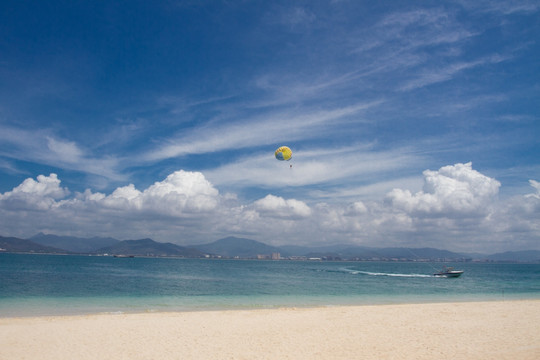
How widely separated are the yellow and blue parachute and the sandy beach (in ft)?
37.5

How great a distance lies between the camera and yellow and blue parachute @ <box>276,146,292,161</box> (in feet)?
89.0

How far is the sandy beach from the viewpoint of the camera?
500 inches

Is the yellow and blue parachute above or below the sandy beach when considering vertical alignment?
above

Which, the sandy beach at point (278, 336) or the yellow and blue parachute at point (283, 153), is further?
the yellow and blue parachute at point (283, 153)

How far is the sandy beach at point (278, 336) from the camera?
12.7m

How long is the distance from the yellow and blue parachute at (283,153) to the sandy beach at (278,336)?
11.4m

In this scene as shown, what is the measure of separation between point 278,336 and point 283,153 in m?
14.7

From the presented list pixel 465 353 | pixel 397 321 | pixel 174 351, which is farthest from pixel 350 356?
pixel 397 321

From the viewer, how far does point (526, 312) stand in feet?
73.3

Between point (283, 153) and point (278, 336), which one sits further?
point (283, 153)

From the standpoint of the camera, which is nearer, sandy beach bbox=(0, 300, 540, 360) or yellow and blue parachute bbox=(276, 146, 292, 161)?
sandy beach bbox=(0, 300, 540, 360)

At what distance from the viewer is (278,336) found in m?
15.5

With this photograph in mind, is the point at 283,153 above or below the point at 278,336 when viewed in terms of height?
above

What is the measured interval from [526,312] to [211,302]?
73.5ft
